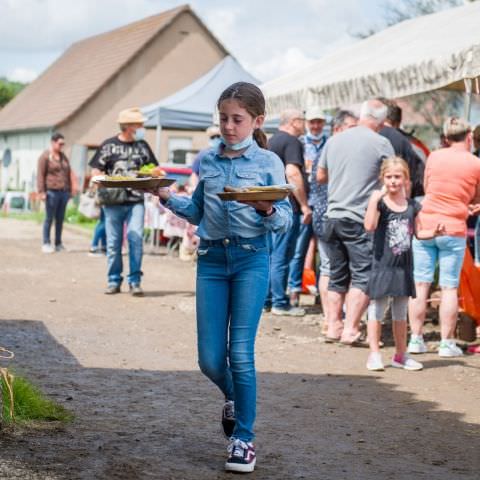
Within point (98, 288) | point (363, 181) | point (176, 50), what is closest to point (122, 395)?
point (363, 181)

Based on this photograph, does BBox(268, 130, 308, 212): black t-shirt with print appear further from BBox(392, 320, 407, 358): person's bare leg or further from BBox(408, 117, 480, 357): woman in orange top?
BBox(392, 320, 407, 358): person's bare leg

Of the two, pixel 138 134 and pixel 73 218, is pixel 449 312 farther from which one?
pixel 138 134

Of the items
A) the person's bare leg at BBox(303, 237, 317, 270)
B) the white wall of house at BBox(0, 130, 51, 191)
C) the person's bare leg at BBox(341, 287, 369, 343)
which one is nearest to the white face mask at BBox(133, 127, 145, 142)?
the person's bare leg at BBox(303, 237, 317, 270)

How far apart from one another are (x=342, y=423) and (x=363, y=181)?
133 inches

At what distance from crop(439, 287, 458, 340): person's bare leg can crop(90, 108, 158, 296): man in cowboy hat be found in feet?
13.4

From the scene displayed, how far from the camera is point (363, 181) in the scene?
9461 mm

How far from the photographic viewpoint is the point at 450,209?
9180 millimetres

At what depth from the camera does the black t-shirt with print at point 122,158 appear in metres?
12.1

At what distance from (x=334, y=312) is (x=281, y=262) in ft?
5.03

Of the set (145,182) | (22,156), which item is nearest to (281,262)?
(145,182)

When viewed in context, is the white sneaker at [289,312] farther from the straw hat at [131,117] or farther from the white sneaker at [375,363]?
the white sneaker at [375,363]

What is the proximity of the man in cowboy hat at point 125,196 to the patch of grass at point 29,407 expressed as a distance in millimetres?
6014

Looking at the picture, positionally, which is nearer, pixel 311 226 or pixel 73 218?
pixel 311 226

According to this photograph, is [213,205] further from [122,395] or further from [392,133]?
[392,133]
